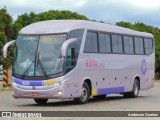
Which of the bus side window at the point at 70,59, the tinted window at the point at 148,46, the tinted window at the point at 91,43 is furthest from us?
the tinted window at the point at 148,46

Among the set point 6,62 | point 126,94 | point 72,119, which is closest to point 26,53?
point 72,119

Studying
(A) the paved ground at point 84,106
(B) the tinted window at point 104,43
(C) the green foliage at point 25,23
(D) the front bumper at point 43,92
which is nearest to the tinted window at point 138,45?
(B) the tinted window at point 104,43

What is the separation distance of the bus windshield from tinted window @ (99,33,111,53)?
3134mm

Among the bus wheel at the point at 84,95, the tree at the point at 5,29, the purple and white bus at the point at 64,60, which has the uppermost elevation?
the tree at the point at 5,29

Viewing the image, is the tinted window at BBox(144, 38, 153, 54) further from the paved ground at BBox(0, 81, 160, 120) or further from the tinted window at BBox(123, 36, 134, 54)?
the paved ground at BBox(0, 81, 160, 120)

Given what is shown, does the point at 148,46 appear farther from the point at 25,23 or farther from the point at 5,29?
the point at 25,23

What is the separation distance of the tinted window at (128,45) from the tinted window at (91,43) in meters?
3.83

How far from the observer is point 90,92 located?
2322 cm

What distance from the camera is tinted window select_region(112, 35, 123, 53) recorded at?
84.3 ft

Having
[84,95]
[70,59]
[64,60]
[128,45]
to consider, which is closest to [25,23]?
[128,45]

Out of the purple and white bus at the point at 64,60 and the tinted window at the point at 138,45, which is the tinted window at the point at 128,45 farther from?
the purple and white bus at the point at 64,60

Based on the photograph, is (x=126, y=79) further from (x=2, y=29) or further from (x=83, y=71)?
(x=2, y=29)

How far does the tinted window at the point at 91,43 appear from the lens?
22750 mm

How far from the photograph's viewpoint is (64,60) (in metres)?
21.2
